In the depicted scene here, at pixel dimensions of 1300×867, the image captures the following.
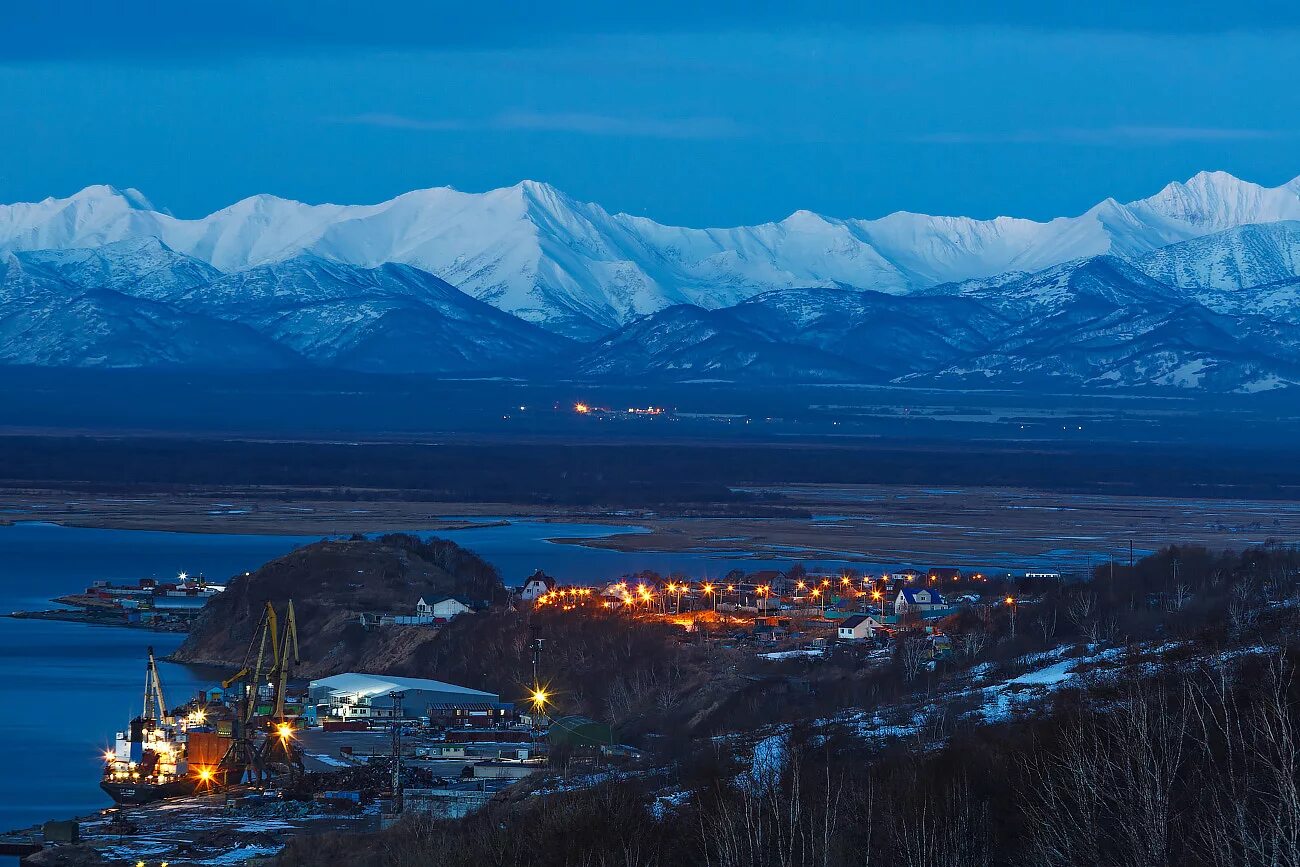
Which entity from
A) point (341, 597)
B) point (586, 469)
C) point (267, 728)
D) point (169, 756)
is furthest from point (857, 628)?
point (586, 469)

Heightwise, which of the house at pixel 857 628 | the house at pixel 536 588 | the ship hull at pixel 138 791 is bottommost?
the ship hull at pixel 138 791

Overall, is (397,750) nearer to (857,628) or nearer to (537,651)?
(537,651)

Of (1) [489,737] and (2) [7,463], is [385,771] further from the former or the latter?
(2) [7,463]

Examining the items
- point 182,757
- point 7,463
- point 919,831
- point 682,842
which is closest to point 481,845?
point 682,842

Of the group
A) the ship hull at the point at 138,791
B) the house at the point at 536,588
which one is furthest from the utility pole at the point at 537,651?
the ship hull at the point at 138,791

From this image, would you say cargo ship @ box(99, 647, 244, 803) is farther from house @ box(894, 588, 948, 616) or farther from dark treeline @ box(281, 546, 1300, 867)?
house @ box(894, 588, 948, 616)

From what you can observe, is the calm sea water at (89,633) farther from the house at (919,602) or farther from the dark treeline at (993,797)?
the house at (919,602)
